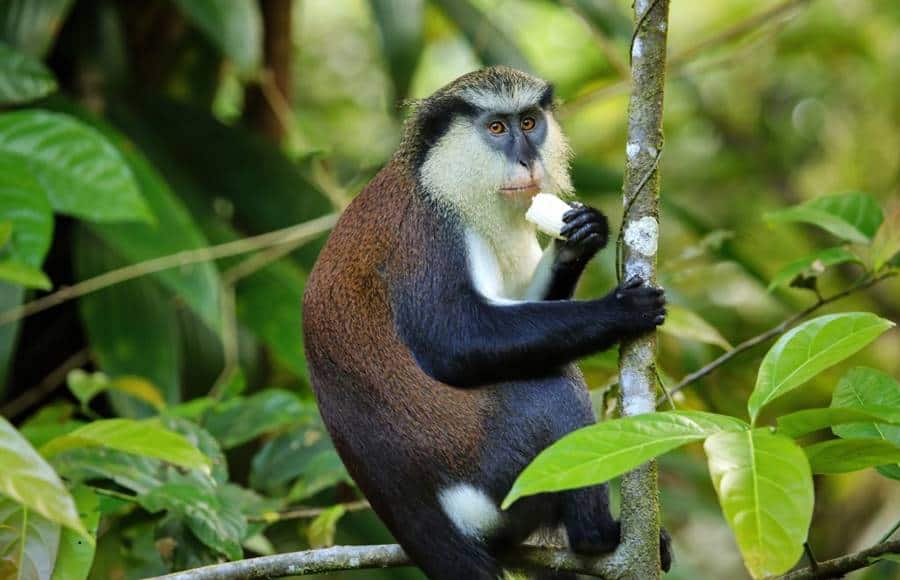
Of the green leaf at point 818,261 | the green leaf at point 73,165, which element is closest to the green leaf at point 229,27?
the green leaf at point 73,165

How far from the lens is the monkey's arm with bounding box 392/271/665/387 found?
116 inches

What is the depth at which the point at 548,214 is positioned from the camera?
3.03 m

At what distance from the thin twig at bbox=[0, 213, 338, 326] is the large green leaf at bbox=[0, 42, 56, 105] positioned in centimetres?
76

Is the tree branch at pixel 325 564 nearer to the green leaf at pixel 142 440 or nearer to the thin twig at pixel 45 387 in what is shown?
the green leaf at pixel 142 440

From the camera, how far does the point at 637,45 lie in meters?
2.48

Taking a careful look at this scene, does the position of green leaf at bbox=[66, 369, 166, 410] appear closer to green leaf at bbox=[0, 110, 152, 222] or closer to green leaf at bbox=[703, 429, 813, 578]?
green leaf at bbox=[0, 110, 152, 222]

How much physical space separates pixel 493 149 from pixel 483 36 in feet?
8.15

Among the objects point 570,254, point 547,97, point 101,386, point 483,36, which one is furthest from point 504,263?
point 483,36

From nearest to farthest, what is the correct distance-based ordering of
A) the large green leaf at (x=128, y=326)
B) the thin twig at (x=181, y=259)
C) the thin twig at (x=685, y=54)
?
the thin twig at (x=181, y=259)
the large green leaf at (x=128, y=326)
the thin twig at (x=685, y=54)

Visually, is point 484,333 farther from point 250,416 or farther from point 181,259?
point 181,259

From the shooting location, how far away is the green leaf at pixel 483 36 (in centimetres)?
559

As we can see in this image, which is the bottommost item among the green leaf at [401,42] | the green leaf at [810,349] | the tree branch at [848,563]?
the tree branch at [848,563]

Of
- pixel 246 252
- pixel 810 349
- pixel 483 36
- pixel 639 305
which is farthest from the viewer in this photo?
pixel 483 36

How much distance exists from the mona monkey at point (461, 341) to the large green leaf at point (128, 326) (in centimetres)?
167
